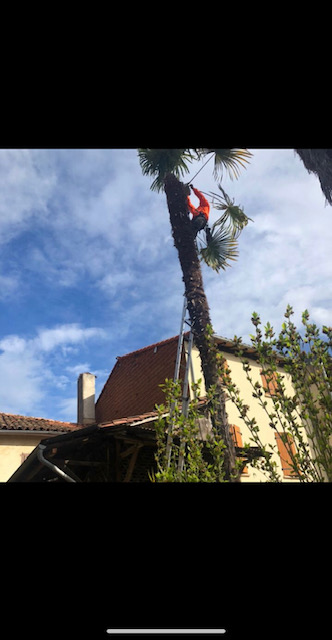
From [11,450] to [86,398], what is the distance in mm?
4453

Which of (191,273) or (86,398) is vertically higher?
(86,398)

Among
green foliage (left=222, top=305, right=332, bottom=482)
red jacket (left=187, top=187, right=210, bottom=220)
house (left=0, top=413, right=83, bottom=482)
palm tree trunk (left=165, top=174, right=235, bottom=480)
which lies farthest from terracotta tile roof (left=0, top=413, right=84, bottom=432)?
green foliage (left=222, top=305, right=332, bottom=482)

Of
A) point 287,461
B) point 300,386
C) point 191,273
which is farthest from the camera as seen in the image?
point 191,273

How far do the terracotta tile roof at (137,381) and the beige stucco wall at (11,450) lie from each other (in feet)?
12.8

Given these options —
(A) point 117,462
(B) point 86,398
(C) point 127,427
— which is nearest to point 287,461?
(C) point 127,427

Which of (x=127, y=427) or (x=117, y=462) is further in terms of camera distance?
(x=117, y=462)

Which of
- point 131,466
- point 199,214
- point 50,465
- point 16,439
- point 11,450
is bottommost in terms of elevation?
point 50,465

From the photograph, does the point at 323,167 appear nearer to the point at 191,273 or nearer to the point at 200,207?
the point at 191,273

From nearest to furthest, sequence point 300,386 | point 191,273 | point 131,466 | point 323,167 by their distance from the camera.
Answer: point 300,386 < point 323,167 < point 131,466 < point 191,273

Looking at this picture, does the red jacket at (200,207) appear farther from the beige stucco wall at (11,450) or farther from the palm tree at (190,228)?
the beige stucco wall at (11,450)

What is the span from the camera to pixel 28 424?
11422 millimetres

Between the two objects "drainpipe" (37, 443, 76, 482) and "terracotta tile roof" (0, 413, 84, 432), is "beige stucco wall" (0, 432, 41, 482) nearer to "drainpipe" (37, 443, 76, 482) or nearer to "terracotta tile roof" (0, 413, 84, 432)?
"terracotta tile roof" (0, 413, 84, 432)

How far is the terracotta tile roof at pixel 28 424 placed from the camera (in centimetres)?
1097
